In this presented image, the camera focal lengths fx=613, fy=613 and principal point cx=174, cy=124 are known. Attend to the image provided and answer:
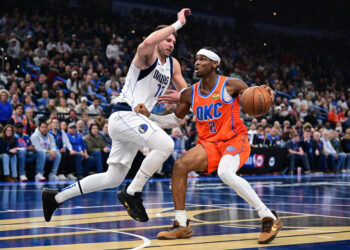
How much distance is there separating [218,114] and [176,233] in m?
1.37

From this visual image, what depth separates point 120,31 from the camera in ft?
81.9

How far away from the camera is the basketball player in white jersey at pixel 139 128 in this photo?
21.1 ft

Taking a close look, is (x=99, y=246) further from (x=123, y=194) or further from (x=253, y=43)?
(x=253, y=43)

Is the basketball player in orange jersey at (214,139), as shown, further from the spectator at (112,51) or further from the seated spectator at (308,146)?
the spectator at (112,51)

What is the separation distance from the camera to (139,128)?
648 centimetres

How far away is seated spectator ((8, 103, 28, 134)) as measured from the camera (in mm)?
15211

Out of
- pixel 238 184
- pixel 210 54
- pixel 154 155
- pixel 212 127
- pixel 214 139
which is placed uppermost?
pixel 210 54

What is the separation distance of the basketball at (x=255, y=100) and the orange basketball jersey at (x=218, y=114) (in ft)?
0.93

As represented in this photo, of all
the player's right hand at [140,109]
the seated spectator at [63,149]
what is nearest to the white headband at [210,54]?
the player's right hand at [140,109]

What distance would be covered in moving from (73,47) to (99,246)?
16.3 metres

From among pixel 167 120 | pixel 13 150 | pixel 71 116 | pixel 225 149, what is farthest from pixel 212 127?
pixel 71 116

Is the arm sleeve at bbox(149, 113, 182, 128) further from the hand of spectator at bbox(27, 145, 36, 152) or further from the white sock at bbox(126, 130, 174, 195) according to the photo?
the hand of spectator at bbox(27, 145, 36, 152)

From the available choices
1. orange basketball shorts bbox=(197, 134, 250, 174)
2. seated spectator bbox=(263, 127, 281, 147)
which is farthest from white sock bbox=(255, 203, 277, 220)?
seated spectator bbox=(263, 127, 281, 147)

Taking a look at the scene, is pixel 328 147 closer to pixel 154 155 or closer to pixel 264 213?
pixel 264 213
